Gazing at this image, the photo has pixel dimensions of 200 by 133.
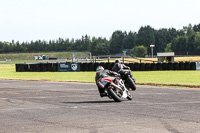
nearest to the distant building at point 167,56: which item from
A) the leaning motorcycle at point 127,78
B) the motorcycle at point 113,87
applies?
the leaning motorcycle at point 127,78

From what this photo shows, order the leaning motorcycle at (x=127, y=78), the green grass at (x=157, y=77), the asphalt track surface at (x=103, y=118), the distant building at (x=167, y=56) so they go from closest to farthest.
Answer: the asphalt track surface at (x=103, y=118)
the leaning motorcycle at (x=127, y=78)
the green grass at (x=157, y=77)
the distant building at (x=167, y=56)

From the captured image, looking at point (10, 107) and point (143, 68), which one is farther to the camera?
point (143, 68)

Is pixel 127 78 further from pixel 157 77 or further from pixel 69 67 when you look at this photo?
pixel 69 67

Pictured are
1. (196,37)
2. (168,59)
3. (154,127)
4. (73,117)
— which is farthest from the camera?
(196,37)

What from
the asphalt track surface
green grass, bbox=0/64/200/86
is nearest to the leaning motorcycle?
the asphalt track surface

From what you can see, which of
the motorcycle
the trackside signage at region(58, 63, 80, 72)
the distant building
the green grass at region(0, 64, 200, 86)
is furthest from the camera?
the distant building

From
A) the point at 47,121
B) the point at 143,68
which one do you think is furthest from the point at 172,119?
the point at 143,68

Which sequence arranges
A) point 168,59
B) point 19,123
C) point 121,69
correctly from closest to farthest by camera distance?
point 19,123, point 121,69, point 168,59

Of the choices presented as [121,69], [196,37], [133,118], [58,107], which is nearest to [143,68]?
[121,69]

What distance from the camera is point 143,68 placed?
44.2 m

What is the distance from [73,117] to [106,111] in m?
1.45

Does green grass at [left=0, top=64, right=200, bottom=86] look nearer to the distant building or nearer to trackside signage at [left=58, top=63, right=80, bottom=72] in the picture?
trackside signage at [left=58, top=63, right=80, bottom=72]

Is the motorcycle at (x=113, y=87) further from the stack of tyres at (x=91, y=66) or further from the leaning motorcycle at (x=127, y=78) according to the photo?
the stack of tyres at (x=91, y=66)

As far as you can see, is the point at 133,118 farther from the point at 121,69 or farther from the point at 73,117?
the point at 121,69
